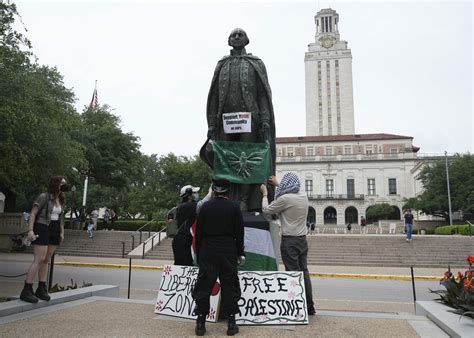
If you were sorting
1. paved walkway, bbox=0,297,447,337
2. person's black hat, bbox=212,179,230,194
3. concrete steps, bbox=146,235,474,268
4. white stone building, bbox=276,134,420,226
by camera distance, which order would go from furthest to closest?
1. white stone building, bbox=276,134,420,226
2. concrete steps, bbox=146,235,474,268
3. person's black hat, bbox=212,179,230,194
4. paved walkway, bbox=0,297,447,337

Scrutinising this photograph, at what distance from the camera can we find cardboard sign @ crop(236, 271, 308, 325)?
4949mm

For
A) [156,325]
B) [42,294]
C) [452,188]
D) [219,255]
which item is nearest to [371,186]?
[452,188]

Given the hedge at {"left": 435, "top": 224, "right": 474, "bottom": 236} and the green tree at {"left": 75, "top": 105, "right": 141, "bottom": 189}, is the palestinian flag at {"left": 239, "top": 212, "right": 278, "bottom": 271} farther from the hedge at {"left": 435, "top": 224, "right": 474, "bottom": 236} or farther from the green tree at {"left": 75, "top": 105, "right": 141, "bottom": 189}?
the hedge at {"left": 435, "top": 224, "right": 474, "bottom": 236}

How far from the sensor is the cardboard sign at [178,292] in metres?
5.29

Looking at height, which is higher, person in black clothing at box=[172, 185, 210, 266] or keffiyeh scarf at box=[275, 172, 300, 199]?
keffiyeh scarf at box=[275, 172, 300, 199]

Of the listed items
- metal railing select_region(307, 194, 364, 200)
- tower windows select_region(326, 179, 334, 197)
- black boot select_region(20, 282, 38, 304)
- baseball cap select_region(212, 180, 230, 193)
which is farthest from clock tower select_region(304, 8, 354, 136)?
baseball cap select_region(212, 180, 230, 193)

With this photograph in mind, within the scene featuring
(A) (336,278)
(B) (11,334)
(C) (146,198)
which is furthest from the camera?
(C) (146,198)

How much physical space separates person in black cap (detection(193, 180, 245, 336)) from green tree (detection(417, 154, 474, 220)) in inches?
1894

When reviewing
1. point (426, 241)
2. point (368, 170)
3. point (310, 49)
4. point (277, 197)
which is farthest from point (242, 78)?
point (310, 49)

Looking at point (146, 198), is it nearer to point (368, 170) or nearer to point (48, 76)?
point (48, 76)

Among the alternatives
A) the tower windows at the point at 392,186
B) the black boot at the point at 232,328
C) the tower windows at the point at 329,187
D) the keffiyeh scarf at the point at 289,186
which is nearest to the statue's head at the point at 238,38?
the keffiyeh scarf at the point at 289,186

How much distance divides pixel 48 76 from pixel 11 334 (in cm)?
2234

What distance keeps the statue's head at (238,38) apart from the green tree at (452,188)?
4645 centimetres

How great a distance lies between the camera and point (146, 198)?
47.0 meters
